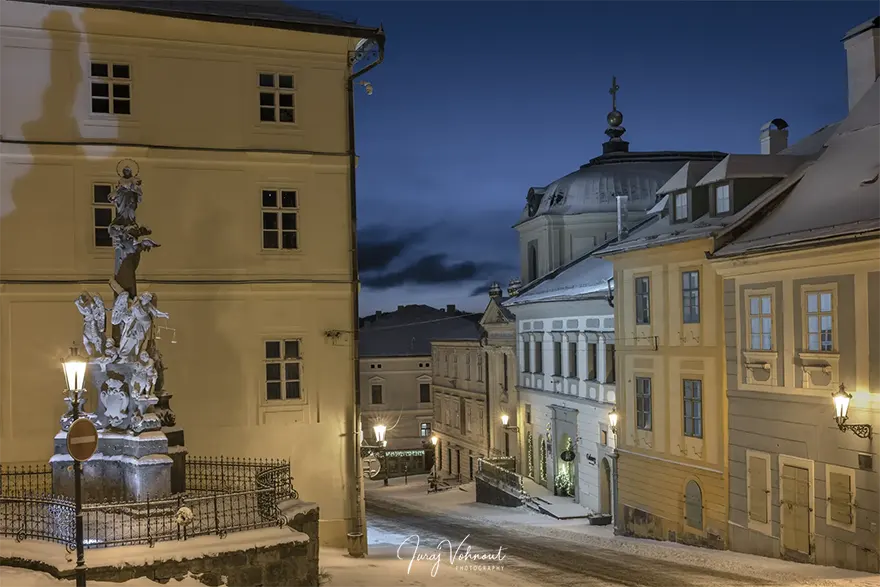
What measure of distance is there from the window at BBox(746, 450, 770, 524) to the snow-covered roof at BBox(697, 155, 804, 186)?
7093 mm

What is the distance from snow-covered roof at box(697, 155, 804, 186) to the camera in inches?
988

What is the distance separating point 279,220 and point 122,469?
8.64 meters

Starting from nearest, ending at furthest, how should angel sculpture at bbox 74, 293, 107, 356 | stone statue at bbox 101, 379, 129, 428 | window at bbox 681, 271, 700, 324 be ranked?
stone statue at bbox 101, 379, 129, 428, angel sculpture at bbox 74, 293, 107, 356, window at bbox 681, 271, 700, 324

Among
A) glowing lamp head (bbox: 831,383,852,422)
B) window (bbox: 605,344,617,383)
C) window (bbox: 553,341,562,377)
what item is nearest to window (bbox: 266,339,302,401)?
glowing lamp head (bbox: 831,383,852,422)

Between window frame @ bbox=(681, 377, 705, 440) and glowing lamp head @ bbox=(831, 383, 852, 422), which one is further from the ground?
glowing lamp head @ bbox=(831, 383, 852, 422)

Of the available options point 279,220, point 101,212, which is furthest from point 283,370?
point 101,212

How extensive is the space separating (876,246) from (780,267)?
2967mm

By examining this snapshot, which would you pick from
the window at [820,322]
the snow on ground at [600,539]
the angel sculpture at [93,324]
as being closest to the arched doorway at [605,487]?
the snow on ground at [600,539]

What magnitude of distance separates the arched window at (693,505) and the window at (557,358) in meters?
14.9

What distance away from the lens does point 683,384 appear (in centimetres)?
2638

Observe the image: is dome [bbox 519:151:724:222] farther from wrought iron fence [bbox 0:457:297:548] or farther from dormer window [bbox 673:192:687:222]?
wrought iron fence [bbox 0:457:297:548]

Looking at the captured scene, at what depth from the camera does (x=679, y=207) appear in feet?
91.3

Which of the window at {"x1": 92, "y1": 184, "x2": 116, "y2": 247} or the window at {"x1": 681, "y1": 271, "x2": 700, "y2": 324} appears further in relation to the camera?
the window at {"x1": 681, "y1": 271, "x2": 700, "y2": 324}
